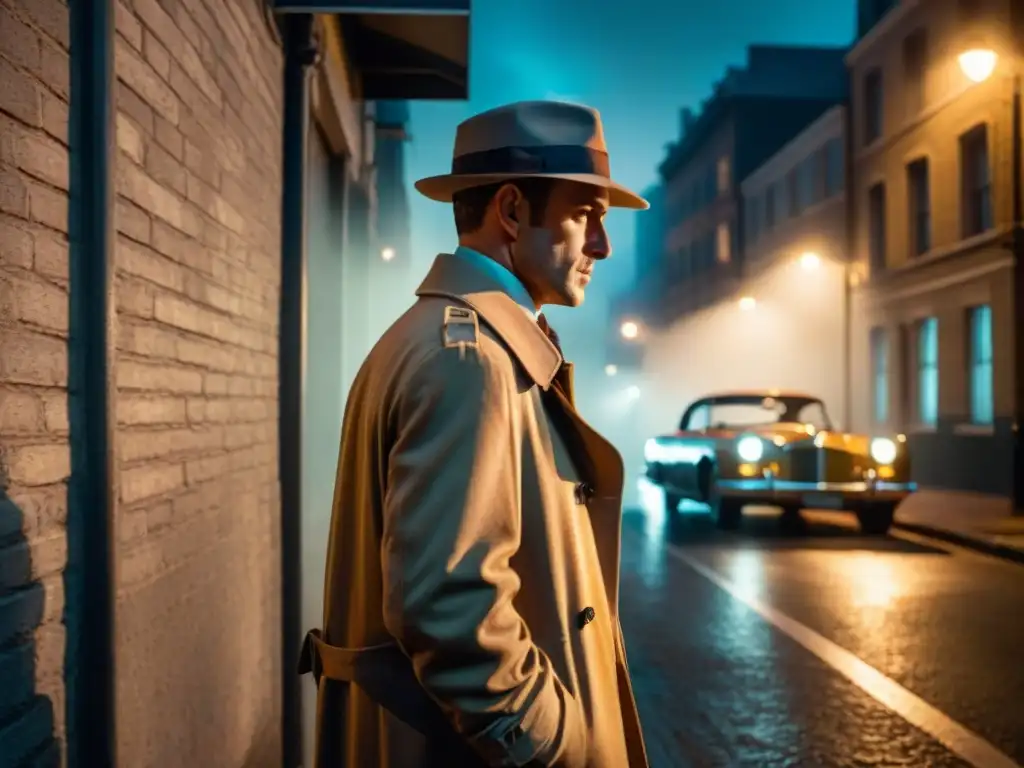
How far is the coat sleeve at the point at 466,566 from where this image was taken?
153 cm

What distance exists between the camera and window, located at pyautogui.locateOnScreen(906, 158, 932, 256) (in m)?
23.8

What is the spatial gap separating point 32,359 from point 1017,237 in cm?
1804

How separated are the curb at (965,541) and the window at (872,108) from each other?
49.8 ft

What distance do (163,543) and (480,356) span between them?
5.56ft

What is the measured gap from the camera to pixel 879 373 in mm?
25703

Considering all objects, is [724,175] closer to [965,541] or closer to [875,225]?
[875,225]

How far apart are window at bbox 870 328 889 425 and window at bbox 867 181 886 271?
1.76 m

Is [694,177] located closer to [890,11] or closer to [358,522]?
[890,11]

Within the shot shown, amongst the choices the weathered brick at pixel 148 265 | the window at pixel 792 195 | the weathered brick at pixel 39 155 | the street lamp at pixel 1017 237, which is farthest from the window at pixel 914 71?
the weathered brick at pixel 39 155

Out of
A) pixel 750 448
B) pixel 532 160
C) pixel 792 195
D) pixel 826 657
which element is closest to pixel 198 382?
pixel 532 160

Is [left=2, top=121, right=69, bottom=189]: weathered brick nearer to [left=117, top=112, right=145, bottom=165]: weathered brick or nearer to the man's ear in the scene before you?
[left=117, top=112, right=145, bottom=165]: weathered brick

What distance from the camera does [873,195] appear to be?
2639 cm

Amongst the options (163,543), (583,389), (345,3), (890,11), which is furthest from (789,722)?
(583,389)

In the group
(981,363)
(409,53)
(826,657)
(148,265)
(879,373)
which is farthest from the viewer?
(879,373)
